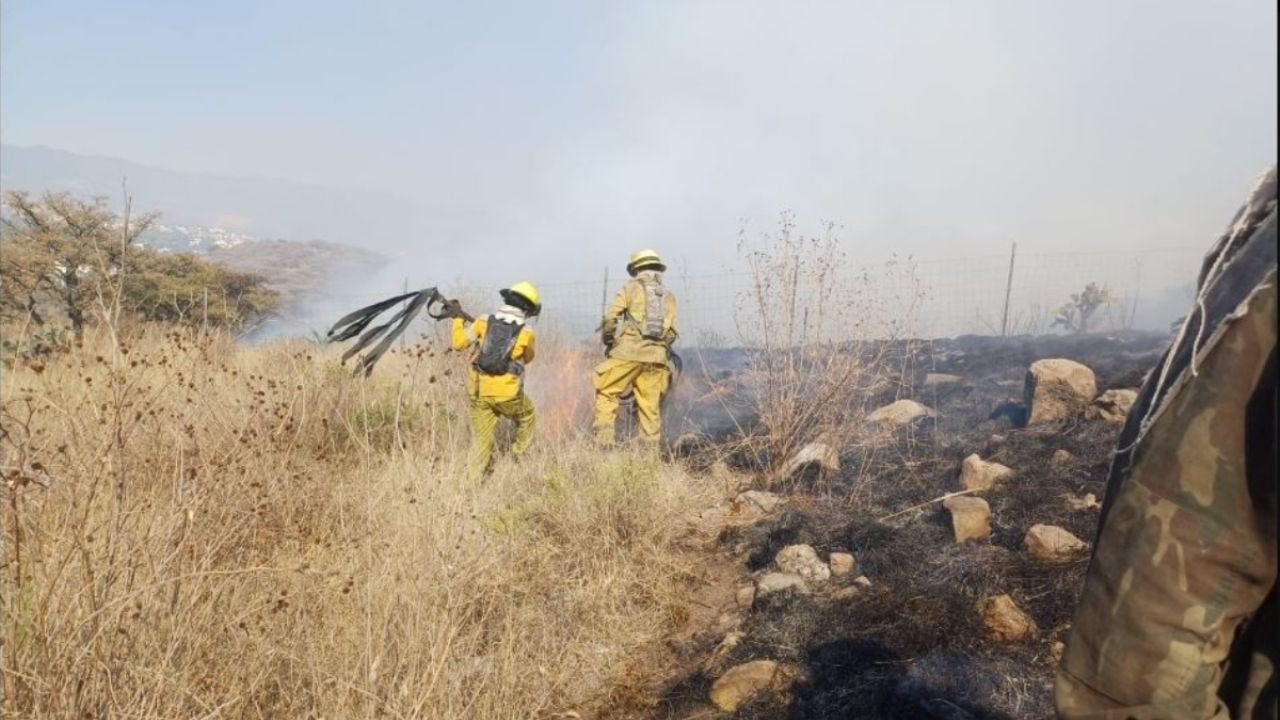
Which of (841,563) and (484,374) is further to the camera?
(484,374)

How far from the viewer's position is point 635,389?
712cm

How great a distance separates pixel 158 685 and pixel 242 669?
1.31ft

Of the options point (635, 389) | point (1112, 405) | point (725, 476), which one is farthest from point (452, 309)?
point (1112, 405)

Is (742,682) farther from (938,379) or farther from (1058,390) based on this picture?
(938,379)

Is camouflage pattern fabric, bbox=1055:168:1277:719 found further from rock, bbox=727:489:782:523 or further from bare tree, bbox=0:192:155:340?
bare tree, bbox=0:192:155:340

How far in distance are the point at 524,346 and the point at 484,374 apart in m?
A: 0.36

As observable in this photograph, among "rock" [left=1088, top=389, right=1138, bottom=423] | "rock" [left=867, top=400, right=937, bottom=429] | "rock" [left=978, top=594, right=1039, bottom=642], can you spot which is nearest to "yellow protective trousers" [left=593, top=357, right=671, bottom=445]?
"rock" [left=867, top=400, right=937, bottom=429]

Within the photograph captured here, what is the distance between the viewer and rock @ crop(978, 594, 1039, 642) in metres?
3.40

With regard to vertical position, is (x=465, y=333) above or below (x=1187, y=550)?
below

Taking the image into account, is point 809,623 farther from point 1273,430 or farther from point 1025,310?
point 1025,310

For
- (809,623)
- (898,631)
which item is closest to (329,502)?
(809,623)

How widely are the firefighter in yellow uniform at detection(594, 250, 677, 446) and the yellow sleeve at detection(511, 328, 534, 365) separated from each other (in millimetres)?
758

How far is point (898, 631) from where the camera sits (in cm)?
357

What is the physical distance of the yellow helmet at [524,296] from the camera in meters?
6.50
